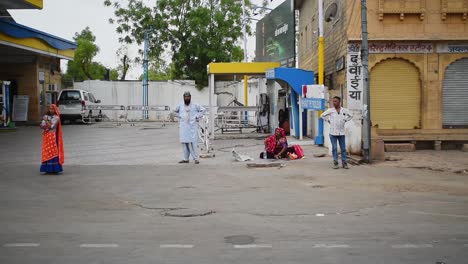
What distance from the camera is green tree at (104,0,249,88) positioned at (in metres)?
43.4

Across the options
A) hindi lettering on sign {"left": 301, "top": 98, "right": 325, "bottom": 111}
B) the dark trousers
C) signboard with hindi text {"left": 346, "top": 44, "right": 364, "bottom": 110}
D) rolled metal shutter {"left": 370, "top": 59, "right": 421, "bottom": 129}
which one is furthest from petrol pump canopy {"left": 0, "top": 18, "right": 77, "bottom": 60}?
the dark trousers

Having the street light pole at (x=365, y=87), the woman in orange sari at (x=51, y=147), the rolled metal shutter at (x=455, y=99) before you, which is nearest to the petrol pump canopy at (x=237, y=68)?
the rolled metal shutter at (x=455, y=99)

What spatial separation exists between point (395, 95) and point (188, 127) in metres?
7.06

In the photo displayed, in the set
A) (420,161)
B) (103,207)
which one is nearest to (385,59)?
(420,161)

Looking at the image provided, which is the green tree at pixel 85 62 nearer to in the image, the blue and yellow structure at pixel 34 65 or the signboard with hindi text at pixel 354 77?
the blue and yellow structure at pixel 34 65

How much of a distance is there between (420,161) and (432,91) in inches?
154

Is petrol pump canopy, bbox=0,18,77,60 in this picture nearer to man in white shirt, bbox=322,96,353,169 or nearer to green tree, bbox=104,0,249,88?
green tree, bbox=104,0,249,88

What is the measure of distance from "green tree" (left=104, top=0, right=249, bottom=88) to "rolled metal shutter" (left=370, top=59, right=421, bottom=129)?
26588 mm

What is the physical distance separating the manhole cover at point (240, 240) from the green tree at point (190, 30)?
36812 millimetres

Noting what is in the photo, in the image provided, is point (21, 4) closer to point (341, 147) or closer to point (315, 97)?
point (315, 97)

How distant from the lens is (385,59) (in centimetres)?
1716

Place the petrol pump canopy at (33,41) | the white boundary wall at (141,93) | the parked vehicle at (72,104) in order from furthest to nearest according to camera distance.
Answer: the white boundary wall at (141,93) < the parked vehicle at (72,104) < the petrol pump canopy at (33,41)

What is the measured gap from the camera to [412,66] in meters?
17.3

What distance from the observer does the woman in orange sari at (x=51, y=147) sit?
12219mm
